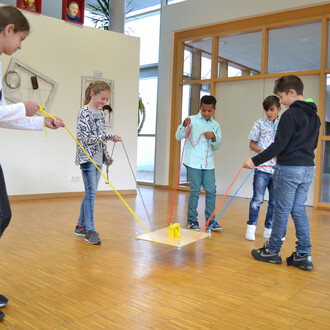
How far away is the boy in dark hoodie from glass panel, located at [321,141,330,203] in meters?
3.19

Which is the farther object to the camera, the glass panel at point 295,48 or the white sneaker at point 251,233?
the glass panel at point 295,48

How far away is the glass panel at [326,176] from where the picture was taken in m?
5.53

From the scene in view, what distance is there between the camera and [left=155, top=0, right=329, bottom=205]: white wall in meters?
6.09

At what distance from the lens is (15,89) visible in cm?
507

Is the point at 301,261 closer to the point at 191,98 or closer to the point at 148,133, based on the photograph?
the point at 191,98

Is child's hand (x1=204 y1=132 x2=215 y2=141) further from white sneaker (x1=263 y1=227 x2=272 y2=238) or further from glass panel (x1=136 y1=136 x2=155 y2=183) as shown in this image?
glass panel (x1=136 y1=136 x2=155 y2=183)

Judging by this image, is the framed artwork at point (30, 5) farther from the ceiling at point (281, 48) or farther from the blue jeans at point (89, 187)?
the blue jeans at point (89, 187)

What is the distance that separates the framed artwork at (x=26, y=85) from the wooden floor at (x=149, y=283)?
2.10 metres

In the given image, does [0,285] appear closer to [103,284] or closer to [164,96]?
[103,284]

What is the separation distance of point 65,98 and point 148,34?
2.96m

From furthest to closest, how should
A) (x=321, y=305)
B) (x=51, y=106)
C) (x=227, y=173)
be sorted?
1. (x=227, y=173)
2. (x=51, y=106)
3. (x=321, y=305)

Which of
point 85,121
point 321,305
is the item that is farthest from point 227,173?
point 321,305

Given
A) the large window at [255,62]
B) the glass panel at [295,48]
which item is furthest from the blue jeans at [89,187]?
the glass panel at [295,48]

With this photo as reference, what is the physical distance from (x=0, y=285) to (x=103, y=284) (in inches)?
21.9
